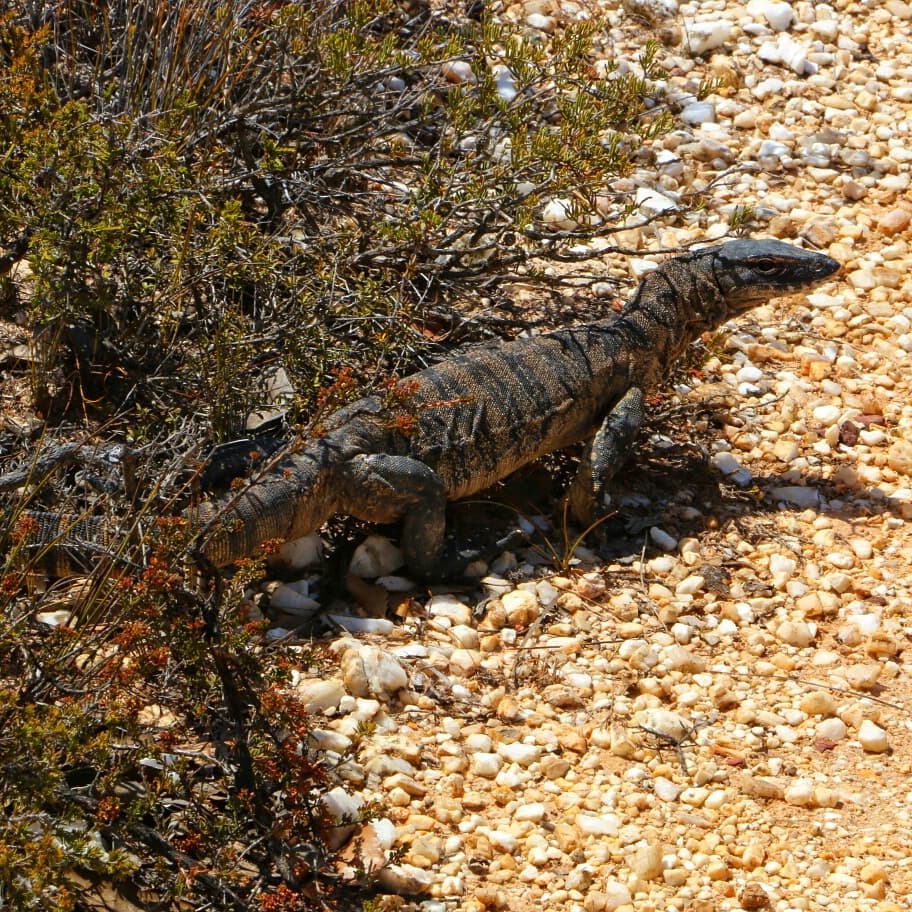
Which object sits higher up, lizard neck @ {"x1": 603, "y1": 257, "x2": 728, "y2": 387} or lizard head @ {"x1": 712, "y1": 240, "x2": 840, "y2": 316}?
lizard head @ {"x1": 712, "y1": 240, "x2": 840, "y2": 316}

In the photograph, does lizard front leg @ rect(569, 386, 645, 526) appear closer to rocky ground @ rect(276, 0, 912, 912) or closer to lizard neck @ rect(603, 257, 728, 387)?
rocky ground @ rect(276, 0, 912, 912)

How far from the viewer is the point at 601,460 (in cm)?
634

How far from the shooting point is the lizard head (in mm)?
6898

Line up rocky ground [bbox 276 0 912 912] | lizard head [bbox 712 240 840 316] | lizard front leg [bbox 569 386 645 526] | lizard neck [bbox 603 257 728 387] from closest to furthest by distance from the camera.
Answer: rocky ground [bbox 276 0 912 912], lizard front leg [bbox 569 386 645 526], lizard neck [bbox 603 257 728 387], lizard head [bbox 712 240 840 316]

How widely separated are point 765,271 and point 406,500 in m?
2.44

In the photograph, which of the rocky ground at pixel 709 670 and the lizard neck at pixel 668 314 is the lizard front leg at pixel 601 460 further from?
the lizard neck at pixel 668 314

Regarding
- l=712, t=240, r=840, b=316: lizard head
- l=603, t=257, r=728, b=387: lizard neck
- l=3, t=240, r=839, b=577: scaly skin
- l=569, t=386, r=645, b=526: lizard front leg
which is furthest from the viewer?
l=712, t=240, r=840, b=316: lizard head

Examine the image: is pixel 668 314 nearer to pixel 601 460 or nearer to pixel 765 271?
pixel 765 271

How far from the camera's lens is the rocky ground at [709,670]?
4.35m

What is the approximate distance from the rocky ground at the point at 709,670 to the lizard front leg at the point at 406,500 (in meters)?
0.24

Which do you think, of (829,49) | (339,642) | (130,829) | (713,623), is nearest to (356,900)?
(130,829)

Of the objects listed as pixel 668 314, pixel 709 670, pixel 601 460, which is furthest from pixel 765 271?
pixel 709 670

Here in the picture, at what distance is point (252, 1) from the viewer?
22.8 ft

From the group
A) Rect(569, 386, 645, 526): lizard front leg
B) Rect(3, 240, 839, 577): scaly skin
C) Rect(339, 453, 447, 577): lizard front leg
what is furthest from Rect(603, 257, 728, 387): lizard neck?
Rect(339, 453, 447, 577): lizard front leg
